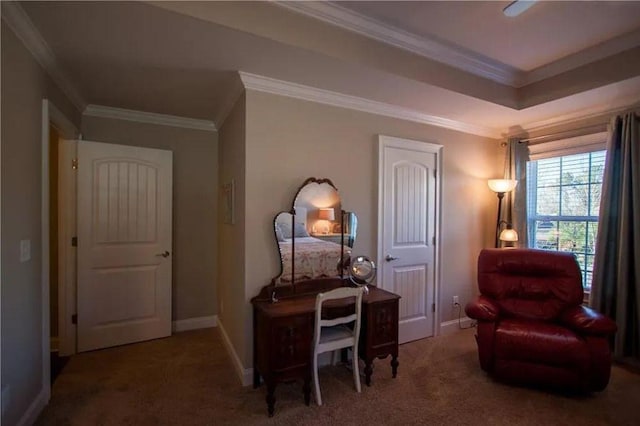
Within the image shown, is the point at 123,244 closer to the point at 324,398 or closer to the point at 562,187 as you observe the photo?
the point at 324,398

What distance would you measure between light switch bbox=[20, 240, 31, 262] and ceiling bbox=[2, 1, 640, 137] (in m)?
1.21

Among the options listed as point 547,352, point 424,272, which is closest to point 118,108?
point 424,272

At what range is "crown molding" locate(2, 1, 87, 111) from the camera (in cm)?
160

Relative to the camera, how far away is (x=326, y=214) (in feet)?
8.84

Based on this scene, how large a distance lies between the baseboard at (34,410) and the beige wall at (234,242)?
1307 mm

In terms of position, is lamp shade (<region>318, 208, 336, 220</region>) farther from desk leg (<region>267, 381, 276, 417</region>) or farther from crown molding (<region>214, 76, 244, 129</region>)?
desk leg (<region>267, 381, 276, 417</region>)

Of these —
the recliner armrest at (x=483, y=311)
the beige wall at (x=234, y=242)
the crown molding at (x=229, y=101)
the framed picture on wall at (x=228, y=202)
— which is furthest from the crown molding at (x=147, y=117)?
the recliner armrest at (x=483, y=311)

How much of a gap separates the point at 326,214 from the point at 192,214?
1.79 metres

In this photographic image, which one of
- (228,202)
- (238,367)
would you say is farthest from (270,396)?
(228,202)

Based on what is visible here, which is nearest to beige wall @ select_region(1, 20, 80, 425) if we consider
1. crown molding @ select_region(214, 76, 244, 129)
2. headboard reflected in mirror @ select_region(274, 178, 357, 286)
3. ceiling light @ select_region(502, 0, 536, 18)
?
crown molding @ select_region(214, 76, 244, 129)

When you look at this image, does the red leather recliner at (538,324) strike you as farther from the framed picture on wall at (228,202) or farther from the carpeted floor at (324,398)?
the framed picture on wall at (228,202)

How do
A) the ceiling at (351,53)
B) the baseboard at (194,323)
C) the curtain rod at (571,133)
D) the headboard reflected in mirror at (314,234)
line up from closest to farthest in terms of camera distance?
1. the ceiling at (351,53)
2. the headboard reflected in mirror at (314,234)
3. the curtain rod at (571,133)
4. the baseboard at (194,323)

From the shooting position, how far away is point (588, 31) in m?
2.20

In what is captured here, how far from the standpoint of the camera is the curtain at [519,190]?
3.56 meters
